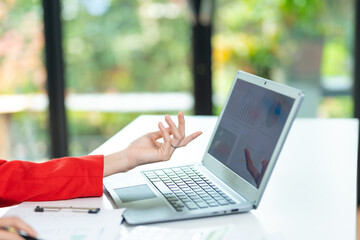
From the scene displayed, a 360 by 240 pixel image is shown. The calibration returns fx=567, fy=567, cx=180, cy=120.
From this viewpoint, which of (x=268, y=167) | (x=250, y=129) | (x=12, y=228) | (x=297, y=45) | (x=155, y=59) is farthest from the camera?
(x=155, y=59)

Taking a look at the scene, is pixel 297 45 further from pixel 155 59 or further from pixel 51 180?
pixel 51 180

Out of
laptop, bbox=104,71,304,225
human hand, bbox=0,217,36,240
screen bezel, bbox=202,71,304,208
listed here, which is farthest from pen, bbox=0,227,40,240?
screen bezel, bbox=202,71,304,208

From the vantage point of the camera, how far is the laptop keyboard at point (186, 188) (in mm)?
1161

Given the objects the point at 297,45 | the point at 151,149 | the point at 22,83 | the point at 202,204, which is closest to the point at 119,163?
the point at 151,149

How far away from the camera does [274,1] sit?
3.20 metres

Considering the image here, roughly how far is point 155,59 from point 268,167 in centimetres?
233

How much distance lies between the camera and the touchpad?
1.22m

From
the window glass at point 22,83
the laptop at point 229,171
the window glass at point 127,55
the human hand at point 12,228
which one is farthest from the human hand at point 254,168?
the window glass at point 22,83

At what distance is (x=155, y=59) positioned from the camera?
338 centimetres

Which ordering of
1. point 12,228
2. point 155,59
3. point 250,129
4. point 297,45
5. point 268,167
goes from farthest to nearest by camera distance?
point 155,59 → point 297,45 → point 250,129 → point 268,167 → point 12,228

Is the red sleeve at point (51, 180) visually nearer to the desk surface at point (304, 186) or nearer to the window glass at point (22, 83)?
the desk surface at point (304, 186)

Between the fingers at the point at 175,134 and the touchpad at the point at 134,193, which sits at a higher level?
the fingers at the point at 175,134

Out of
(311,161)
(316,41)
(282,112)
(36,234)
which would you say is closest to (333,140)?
(311,161)

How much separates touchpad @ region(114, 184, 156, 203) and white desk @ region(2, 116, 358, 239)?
4 centimetres
